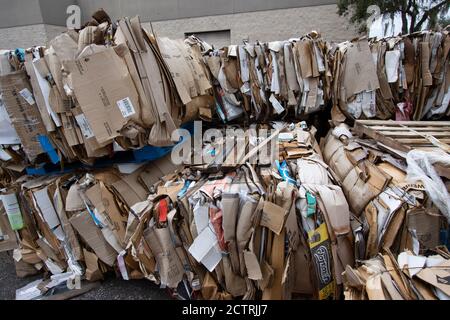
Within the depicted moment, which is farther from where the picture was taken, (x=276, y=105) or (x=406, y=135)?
(x=276, y=105)

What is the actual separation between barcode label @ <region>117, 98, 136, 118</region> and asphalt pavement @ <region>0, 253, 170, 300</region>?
1185mm

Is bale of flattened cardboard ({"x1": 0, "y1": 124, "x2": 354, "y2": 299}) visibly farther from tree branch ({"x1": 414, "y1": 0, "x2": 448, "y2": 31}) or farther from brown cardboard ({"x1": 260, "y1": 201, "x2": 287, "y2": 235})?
tree branch ({"x1": 414, "y1": 0, "x2": 448, "y2": 31})

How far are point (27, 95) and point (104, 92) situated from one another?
1.94 ft

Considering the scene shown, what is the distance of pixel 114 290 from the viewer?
1817 millimetres

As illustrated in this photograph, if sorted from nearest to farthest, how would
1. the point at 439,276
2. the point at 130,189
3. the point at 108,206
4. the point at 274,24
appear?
the point at 439,276, the point at 108,206, the point at 130,189, the point at 274,24

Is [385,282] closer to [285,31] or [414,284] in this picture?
[414,284]

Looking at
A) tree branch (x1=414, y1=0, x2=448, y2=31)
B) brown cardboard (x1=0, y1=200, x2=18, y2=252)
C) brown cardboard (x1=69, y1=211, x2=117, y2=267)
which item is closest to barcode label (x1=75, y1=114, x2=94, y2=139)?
brown cardboard (x1=69, y1=211, x2=117, y2=267)

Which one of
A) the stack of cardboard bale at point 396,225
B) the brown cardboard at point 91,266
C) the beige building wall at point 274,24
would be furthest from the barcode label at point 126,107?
the beige building wall at point 274,24

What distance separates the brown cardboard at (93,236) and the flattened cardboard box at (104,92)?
2.02 feet

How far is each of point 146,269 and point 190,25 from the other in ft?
38.3

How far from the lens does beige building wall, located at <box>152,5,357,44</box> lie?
10.0 m

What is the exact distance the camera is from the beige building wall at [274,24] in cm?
1005

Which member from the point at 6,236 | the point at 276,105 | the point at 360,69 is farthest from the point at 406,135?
the point at 6,236

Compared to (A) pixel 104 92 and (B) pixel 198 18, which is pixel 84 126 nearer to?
(A) pixel 104 92
